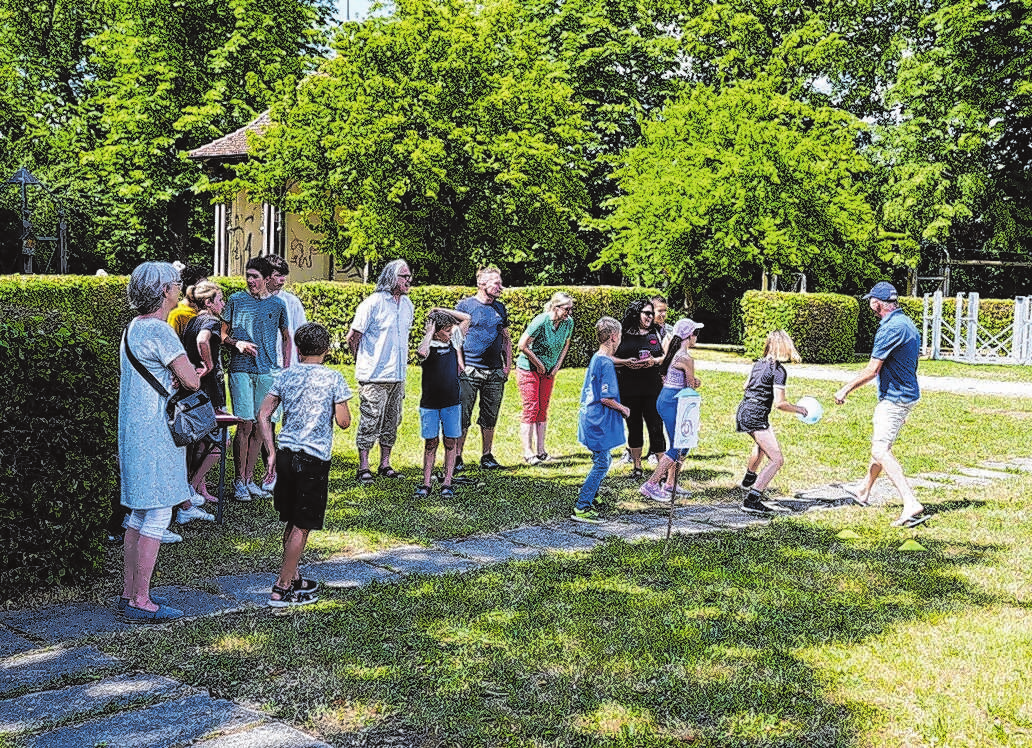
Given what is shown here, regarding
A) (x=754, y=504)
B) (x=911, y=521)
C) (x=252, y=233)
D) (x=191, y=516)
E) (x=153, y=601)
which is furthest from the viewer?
(x=252, y=233)

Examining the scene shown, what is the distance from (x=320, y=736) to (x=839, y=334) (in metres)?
24.8

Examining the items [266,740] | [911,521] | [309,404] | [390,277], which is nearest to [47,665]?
[266,740]

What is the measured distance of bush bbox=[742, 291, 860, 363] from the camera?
25500 mm

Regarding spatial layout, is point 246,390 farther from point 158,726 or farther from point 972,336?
point 972,336

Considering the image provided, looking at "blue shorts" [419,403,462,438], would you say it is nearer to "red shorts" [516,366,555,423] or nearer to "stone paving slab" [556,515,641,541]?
"stone paving slab" [556,515,641,541]

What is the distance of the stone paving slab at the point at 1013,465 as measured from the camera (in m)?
11.1

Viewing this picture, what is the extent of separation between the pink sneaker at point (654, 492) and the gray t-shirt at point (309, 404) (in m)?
3.84

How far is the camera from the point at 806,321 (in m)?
25.9

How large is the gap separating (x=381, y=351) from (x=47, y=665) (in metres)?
4.75

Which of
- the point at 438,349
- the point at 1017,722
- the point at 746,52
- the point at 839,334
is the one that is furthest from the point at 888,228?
the point at 1017,722

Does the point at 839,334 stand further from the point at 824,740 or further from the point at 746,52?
the point at 824,740

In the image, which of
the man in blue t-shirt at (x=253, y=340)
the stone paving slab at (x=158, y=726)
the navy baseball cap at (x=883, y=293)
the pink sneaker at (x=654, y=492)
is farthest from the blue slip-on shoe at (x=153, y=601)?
the navy baseball cap at (x=883, y=293)

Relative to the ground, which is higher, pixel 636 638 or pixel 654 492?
pixel 654 492

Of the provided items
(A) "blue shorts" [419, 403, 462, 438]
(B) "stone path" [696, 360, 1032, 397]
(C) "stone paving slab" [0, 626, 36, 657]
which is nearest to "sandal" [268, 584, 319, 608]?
(C) "stone paving slab" [0, 626, 36, 657]
